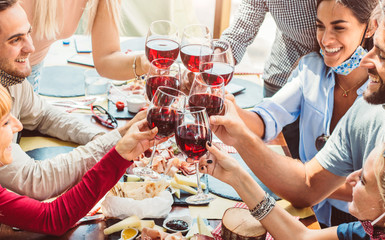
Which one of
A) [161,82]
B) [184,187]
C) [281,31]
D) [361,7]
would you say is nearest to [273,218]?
[184,187]

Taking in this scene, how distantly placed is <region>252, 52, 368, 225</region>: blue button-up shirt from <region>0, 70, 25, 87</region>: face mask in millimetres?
1150

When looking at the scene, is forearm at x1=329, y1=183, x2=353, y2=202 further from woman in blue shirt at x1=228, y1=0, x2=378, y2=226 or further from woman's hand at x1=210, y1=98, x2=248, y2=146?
woman's hand at x1=210, y1=98, x2=248, y2=146

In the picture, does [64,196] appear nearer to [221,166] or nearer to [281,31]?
[221,166]

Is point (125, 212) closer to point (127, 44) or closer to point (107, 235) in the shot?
point (107, 235)

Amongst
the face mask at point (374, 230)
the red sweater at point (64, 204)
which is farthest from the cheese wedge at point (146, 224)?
the face mask at point (374, 230)

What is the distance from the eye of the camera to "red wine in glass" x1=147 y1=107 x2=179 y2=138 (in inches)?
55.6

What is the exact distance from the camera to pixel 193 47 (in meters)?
1.86

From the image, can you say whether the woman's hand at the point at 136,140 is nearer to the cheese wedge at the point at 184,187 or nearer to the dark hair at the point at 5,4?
the cheese wedge at the point at 184,187

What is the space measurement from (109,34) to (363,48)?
1.25 meters

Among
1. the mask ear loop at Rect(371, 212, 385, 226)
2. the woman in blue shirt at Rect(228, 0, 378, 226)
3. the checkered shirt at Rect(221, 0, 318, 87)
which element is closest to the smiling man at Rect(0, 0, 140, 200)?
the woman in blue shirt at Rect(228, 0, 378, 226)

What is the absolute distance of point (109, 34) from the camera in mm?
2223

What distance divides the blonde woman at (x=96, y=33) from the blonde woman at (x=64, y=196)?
25.8 inches

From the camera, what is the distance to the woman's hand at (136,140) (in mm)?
1485

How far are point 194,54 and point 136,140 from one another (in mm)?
510
